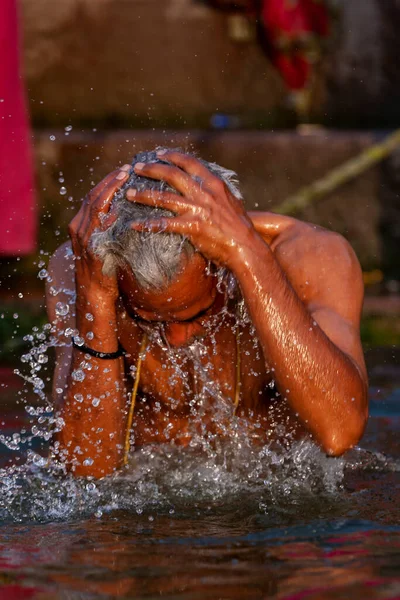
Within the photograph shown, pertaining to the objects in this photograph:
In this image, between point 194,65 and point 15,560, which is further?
point 194,65

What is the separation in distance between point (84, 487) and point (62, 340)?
1.59 ft

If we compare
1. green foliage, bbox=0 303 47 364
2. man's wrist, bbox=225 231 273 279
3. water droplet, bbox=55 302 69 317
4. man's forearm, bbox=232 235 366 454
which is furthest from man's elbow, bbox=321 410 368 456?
green foliage, bbox=0 303 47 364

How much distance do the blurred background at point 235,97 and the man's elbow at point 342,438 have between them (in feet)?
13.9

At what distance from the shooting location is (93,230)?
305cm

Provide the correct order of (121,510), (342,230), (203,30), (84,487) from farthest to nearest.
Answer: (203,30)
(342,230)
(84,487)
(121,510)

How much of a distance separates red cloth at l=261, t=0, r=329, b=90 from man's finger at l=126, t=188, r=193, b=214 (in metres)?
5.04

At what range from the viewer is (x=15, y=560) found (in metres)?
2.75

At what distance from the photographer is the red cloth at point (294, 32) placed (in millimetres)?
7637

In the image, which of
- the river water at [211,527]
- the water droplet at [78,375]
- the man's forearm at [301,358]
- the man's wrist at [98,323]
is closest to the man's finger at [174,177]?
the man's forearm at [301,358]

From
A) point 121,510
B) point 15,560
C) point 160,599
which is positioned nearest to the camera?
point 160,599

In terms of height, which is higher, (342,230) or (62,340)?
(62,340)

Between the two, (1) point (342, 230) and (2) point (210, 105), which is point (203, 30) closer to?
(2) point (210, 105)

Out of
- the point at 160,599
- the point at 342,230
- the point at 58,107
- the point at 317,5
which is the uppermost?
the point at 160,599

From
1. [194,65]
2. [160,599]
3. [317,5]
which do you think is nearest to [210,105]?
[194,65]
